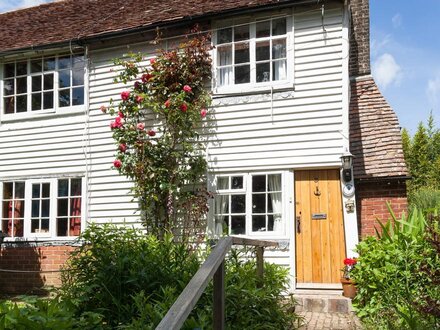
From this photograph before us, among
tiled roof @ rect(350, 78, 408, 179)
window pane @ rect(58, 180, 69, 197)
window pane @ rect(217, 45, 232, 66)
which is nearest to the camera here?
tiled roof @ rect(350, 78, 408, 179)

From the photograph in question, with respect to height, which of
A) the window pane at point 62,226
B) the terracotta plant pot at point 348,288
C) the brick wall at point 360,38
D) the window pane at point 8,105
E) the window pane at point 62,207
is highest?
the brick wall at point 360,38

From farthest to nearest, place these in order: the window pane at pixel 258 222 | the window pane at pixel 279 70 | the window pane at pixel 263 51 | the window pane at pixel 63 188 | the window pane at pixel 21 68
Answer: the window pane at pixel 21 68 < the window pane at pixel 63 188 < the window pane at pixel 263 51 < the window pane at pixel 279 70 < the window pane at pixel 258 222

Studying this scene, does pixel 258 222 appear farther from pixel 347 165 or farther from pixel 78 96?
→ pixel 78 96

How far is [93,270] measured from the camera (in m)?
4.68

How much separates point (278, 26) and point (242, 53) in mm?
828

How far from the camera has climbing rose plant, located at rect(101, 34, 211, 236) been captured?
8.22 m

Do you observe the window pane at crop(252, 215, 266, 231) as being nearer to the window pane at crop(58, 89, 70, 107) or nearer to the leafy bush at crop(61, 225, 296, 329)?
the leafy bush at crop(61, 225, 296, 329)

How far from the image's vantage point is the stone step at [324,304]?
6445 millimetres

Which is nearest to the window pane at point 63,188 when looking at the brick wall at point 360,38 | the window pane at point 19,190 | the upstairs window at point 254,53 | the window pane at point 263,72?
the window pane at point 19,190

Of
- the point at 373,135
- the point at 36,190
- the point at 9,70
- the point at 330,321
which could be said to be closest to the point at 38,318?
the point at 330,321

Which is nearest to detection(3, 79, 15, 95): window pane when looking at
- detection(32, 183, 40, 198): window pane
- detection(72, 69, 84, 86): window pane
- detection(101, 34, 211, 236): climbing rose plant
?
detection(72, 69, 84, 86): window pane

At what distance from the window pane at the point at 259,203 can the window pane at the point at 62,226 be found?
13.8 ft

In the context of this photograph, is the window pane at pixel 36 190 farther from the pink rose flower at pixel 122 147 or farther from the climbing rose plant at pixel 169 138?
the pink rose flower at pixel 122 147

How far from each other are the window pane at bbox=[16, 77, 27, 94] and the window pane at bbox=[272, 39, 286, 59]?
5.76m
